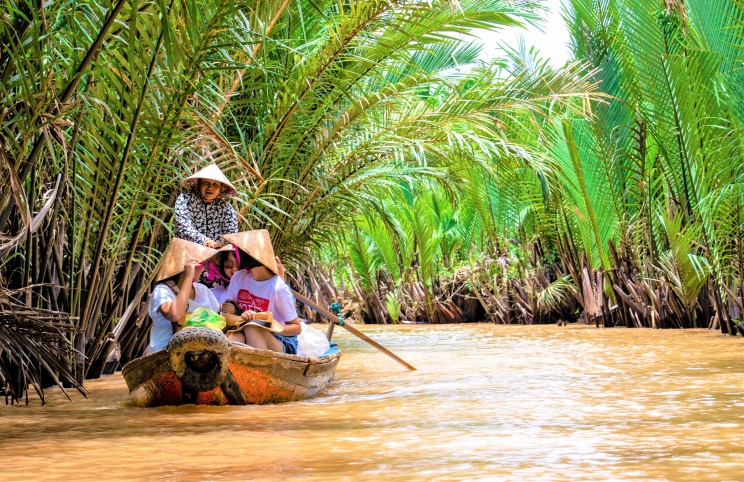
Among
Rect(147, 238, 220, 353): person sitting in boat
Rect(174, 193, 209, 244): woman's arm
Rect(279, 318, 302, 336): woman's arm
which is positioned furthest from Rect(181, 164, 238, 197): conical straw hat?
Rect(279, 318, 302, 336): woman's arm

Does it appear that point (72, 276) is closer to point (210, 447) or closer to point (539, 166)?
point (210, 447)

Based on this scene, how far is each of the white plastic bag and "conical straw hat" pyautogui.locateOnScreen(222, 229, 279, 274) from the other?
79 centimetres

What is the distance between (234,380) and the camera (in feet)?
17.3

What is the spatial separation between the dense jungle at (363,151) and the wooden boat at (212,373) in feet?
1.74

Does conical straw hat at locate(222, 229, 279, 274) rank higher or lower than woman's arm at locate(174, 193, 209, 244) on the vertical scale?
lower

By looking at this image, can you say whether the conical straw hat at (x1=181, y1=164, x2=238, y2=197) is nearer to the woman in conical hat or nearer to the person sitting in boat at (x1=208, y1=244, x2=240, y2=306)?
the woman in conical hat

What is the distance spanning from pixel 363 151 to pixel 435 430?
534 cm

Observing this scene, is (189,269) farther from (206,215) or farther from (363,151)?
(363,151)

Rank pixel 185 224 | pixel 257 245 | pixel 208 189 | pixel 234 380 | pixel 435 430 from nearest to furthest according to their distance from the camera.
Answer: pixel 435 430 < pixel 234 380 < pixel 257 245 < pixel 185 224 < pixel 208 189

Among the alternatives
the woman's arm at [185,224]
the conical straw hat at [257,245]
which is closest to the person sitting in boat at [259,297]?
the conical straw hat at [257,245]

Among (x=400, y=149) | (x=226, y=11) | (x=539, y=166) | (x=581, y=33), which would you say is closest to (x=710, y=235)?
(x=539, y=166)

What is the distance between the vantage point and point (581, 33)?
12.4 m

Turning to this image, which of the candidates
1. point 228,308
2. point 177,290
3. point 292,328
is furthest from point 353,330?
point 177,290

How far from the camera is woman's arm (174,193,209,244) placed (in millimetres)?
6109
